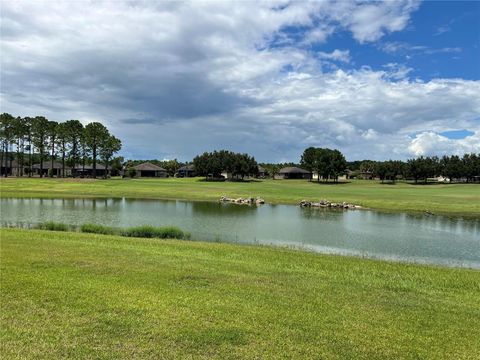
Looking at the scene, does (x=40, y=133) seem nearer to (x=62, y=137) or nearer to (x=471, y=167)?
(x=62, y=137)

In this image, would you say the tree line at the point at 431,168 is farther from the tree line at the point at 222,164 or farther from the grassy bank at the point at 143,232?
the grassy bank at the point at 143,232

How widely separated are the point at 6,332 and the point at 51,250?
7.82m

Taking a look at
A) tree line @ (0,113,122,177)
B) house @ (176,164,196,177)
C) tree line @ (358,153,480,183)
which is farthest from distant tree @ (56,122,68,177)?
tree line @ (358,153,480,183)

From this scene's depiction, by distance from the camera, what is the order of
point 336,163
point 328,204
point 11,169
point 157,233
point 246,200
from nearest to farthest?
point 157,233 < point 328,204 < point 246,200 < point 336,163 < point 11,169

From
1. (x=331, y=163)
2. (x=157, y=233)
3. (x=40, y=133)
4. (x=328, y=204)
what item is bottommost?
(x=328, y=204)

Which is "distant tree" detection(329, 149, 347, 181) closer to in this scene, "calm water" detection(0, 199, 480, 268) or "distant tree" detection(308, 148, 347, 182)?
"distant tree" detection(308, 148, 347, 182)

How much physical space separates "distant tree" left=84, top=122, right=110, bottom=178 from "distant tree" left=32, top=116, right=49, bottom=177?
33.3 feet

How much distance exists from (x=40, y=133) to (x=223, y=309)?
117074 millimetres

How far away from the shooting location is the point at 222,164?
121 metres

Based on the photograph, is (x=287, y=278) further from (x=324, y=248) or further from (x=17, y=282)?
(x=324, y=248)

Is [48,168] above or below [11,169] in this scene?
above

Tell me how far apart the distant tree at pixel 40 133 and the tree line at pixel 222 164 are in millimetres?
41296

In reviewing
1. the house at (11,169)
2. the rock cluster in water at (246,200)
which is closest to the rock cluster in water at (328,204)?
the rock cluster in water at (246,200)

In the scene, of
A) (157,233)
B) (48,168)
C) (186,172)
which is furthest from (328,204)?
(186,172)
